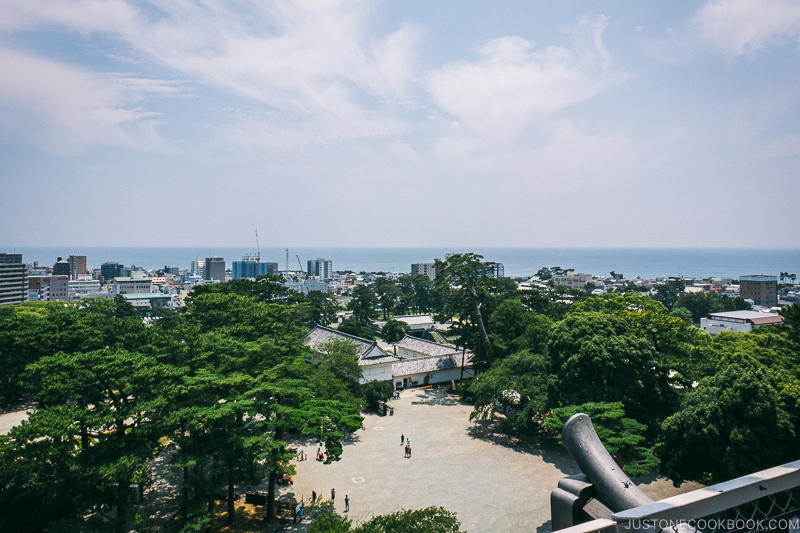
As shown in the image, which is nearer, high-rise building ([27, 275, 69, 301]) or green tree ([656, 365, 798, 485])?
green tree ([656, 365, 798, 485])

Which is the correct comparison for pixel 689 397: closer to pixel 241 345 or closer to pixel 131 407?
pixel 241 345

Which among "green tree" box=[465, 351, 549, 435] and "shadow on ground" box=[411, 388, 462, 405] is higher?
"green tree" box=[465, 351, 549, 435]

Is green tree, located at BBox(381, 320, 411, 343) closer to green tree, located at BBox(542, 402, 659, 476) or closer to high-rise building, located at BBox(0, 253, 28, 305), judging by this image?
green tree, located at BBox(542, 402, 659, 476)

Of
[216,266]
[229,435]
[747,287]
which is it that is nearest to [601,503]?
[229,435]

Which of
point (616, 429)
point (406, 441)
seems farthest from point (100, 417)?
point (616, 429)

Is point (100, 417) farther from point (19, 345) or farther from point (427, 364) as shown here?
point (427, 364)

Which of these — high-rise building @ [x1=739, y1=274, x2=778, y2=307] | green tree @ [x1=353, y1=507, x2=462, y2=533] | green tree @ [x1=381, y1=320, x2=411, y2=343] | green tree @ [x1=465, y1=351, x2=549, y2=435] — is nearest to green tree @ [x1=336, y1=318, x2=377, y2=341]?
green tree @ [x1=381, y1=320, x2=411, y2=343]
